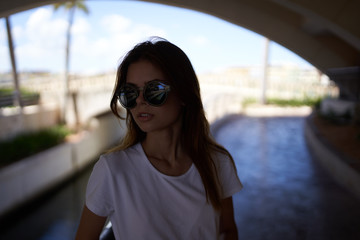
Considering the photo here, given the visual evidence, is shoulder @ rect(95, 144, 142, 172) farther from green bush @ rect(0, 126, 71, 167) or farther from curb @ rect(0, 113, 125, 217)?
green bush @ rect(0, 126, 71, 167)

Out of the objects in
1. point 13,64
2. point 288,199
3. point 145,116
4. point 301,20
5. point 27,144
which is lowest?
point 288,199

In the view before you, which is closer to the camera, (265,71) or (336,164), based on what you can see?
(336,164)

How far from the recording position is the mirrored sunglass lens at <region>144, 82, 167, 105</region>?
1.17 metres

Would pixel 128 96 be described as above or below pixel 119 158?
above

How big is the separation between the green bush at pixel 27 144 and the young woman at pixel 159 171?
7865mm

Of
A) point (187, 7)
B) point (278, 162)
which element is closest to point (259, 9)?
point (187, 7)

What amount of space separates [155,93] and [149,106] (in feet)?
0.21

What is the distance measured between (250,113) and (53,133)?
9.41 meters

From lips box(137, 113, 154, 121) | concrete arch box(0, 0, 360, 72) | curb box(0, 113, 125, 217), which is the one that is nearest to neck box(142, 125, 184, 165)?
A: lips box(137, 113, 154, 121)

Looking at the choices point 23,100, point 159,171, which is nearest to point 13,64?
point 23,100

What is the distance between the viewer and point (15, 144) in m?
8.48

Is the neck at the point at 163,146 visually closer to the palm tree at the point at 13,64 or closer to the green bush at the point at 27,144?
the green bush at the point at 27,144

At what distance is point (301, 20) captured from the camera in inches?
273

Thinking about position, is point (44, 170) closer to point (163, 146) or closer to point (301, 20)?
point (301, 20)
